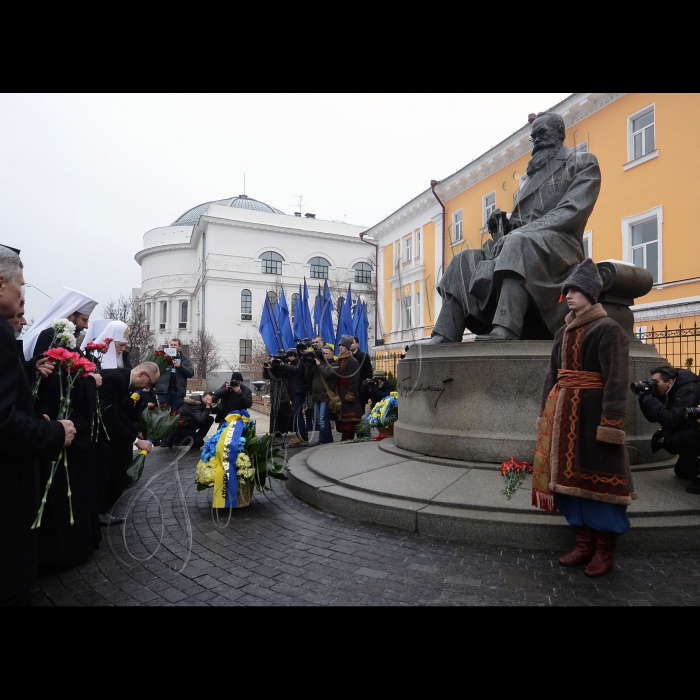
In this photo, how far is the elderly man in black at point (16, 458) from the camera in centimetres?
214

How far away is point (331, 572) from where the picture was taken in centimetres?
335

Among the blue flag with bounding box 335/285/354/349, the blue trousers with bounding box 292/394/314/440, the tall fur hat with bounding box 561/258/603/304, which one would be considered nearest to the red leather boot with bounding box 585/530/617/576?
the tall fur hat with bounding box 561/258/603/304

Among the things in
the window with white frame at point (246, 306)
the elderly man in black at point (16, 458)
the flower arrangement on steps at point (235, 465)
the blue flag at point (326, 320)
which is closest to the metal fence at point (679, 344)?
the flower arrangement on steps at point (235, 465)

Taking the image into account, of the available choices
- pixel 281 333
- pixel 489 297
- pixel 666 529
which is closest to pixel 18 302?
pixel 666 529

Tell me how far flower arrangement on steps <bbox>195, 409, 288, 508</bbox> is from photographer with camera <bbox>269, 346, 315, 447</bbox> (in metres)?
3.80

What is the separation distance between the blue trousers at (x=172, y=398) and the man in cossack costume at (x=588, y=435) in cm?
802

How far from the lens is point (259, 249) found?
50.2m

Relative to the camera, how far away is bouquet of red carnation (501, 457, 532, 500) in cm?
432

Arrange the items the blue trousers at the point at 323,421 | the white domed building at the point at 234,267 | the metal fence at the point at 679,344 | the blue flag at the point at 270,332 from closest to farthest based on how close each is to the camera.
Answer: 1. the blue trousers at the point at 323,421
2. the metal fence at the point at 679,344
3. the blue flag at the point at 270,332
4. the white domed building at the point at 234,267

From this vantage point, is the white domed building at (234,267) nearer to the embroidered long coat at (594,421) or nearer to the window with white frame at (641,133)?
the window with white frame at (641,133)

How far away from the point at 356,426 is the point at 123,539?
509cm

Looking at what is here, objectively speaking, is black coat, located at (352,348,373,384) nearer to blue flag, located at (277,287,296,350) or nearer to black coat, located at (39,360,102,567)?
black coat, located at (39,360,102,567)

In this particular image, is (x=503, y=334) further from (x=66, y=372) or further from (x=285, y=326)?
(x=285, y=326)

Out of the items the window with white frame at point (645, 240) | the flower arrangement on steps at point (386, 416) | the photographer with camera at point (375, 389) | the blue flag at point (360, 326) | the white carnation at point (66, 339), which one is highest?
the window with white frame at point (645, 240)
